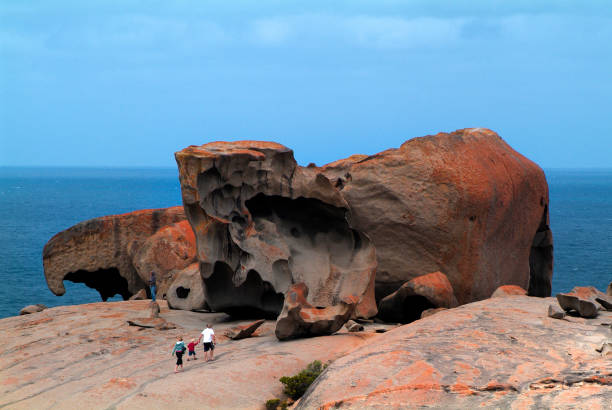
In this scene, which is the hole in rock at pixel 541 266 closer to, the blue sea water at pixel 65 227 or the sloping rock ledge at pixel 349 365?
the sloping rock ledge at pixel 349 365

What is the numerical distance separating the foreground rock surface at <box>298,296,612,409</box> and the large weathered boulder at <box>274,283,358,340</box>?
2319mm

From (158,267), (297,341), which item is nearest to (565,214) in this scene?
(158,267)

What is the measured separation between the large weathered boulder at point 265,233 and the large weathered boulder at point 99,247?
29.2 ft

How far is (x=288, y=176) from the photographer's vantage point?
19547 mm

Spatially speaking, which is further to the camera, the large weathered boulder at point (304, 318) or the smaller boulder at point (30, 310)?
the smaller boulder at point (30, 310)

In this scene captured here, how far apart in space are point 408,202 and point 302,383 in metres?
8.36

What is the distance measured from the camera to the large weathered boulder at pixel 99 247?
27.7m

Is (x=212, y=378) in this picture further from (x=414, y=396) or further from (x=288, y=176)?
(x=288, y=176)

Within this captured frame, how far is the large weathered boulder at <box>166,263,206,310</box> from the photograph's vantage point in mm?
21531

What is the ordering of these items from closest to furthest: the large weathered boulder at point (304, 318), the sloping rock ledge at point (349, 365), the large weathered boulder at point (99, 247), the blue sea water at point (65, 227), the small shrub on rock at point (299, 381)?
the sloping rock ledge at point (349, 365), the small shrub on rock at point (299, 381), the large weathered boulder at point (304, 318), the large weathered boulder at point (99, 247), the blue sea water at point (65, 227)

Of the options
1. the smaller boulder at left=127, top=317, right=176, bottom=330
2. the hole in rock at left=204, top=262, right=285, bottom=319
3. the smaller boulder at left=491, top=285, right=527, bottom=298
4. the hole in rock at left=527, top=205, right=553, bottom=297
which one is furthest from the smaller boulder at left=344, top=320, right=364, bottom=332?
the hole in rock at left=527, top=205, right=553, bottom=297

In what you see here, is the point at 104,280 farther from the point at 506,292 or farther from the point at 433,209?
the point at 506,292

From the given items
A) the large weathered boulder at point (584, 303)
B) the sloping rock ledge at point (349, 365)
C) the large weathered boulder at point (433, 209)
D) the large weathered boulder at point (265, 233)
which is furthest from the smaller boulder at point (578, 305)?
the large weathered boulder at point (265, 233)

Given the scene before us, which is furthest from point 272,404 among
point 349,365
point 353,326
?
point 353,326
